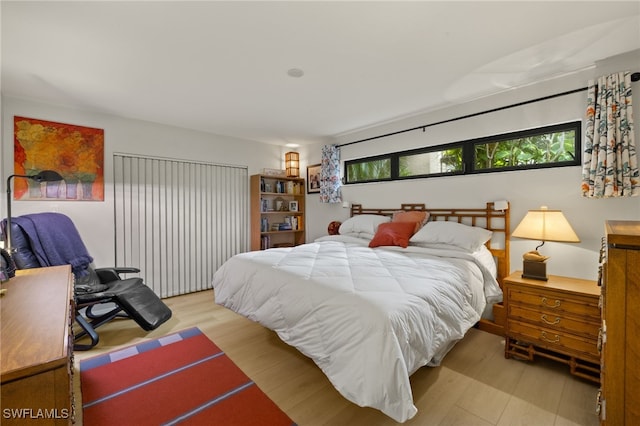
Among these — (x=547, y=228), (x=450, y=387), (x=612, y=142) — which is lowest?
(x=450, y=387)

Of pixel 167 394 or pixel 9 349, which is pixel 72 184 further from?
pixel 9 349

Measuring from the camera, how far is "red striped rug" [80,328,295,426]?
1595mm

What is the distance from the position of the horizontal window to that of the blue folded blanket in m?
3.51

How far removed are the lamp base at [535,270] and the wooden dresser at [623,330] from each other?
1.60 m

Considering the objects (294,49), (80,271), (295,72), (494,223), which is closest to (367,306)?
(294,49)

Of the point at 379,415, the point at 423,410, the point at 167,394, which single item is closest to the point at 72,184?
the point at 167,394

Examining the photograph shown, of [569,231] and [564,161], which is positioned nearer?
[569,231]

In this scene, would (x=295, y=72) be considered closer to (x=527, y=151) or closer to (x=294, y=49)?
(x=294, y=49)

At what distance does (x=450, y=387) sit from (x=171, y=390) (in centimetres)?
186

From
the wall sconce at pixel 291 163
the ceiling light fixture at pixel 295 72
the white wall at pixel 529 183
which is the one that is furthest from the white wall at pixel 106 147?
the white wall at pixel 529 183

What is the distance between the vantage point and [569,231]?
6.89 ft

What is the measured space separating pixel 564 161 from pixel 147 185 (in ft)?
15.0

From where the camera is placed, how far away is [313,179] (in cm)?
485

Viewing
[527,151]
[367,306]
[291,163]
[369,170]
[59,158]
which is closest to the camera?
[367,306]
